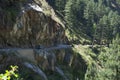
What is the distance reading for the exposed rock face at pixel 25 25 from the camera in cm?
4109

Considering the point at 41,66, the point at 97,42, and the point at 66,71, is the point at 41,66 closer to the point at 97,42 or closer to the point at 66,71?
the point at 66,71

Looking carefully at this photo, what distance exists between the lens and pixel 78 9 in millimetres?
97750

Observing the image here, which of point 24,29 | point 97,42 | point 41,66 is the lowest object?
point 97,42

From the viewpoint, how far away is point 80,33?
90.7 m

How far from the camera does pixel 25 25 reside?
1774 inches

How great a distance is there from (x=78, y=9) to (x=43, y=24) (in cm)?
4974

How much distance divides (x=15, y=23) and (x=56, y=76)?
12.3 m

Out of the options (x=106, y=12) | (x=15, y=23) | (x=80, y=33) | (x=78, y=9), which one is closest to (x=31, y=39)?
(x=15, y=23)

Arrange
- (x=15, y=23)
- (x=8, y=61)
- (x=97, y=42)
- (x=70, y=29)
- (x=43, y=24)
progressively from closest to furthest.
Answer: (x=8, y=61) → (x=15, y=23) → (x=43, y=24) → (x=70, y=29) → (x=97, y=42)

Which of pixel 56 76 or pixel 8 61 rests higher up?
pixel 8 61

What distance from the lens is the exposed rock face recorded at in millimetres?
41094

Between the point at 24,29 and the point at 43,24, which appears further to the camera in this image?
the point at 43,24

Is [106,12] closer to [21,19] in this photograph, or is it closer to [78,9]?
[78,9]

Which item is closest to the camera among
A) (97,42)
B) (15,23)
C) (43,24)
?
(15,23)
